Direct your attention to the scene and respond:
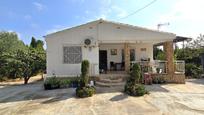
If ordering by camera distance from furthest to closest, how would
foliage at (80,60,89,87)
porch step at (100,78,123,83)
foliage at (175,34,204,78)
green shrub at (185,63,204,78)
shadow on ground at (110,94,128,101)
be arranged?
1. foliage at (175,34,204,78)
2. green shrub at (185,63,204,78)
3. porch step at (100,78,123,83)
4. foliage at (80,60,89,87)
5. shadow on ground at (110,94,128,101)

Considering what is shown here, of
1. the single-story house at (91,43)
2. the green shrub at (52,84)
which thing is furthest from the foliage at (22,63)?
the green shrub at (52,84)

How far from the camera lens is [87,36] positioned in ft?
56.2

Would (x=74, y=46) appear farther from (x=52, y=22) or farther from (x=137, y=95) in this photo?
(x=137, y=95)

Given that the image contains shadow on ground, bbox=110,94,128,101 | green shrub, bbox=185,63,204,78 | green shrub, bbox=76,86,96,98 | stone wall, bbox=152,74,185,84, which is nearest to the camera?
shadow on ground, bbox=110,94,128,101

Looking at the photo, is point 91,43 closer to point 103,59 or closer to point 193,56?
point 103,59

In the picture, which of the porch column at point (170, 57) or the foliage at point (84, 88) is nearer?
the foliage at point (84, 88)

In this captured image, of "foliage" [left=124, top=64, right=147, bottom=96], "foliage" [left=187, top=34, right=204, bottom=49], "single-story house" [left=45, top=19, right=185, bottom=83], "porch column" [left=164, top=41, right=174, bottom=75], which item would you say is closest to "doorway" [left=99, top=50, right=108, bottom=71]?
"single-story house" [left=45, top=19, right=185, bottom=83]

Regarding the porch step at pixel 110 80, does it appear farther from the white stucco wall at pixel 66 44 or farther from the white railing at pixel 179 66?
the white railing at pixel 179 66

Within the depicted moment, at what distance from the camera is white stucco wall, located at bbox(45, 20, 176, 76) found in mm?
17078

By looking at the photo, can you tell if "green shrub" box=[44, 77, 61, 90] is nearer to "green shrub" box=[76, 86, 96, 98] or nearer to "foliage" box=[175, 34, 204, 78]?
"green shrub" box=[76, 86, 96, 98]

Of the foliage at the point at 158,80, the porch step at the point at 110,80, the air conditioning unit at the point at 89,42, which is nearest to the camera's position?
the porch step at the point at 110,80

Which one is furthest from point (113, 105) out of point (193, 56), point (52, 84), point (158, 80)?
point (193, 56)

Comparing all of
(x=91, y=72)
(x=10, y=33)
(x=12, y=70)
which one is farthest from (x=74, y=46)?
(x=10, y=33)

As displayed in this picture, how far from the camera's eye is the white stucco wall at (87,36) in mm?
17078
